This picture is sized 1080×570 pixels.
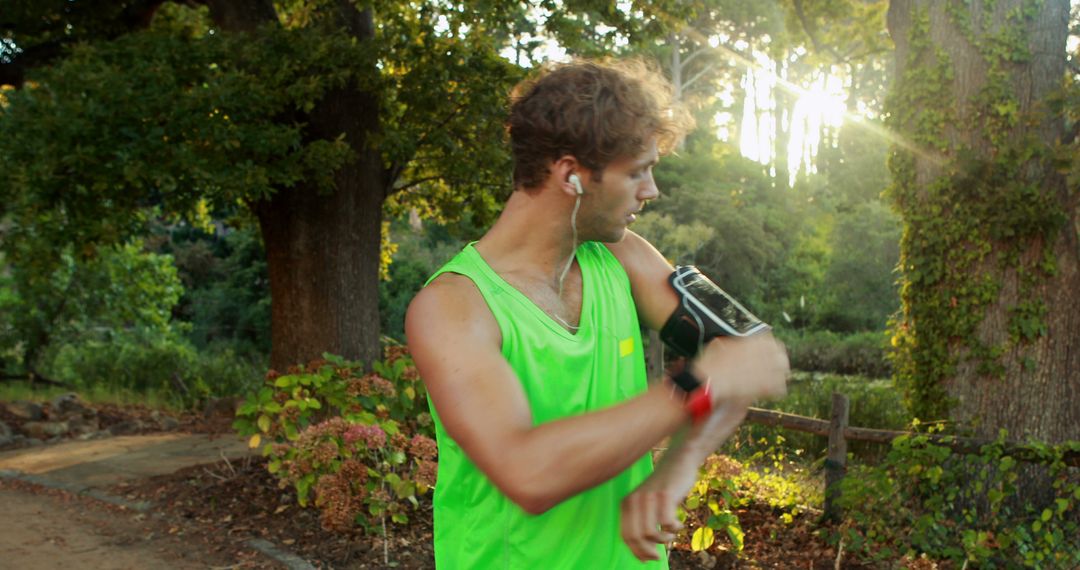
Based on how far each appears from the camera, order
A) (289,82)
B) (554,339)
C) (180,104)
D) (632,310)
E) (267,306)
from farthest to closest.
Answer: (267,306) → (289,82) → (180,104) → (632,310) → (554,339)

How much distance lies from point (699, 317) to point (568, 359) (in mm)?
205

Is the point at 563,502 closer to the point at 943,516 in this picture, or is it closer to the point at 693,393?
the point at 693,393

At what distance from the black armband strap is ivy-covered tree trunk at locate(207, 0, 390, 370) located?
845 cm

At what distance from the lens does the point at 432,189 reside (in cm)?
1335

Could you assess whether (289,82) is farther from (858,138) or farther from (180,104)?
(858,138)

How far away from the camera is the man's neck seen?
1697mm

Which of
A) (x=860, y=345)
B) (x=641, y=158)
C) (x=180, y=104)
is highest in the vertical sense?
(x=180, y=104)

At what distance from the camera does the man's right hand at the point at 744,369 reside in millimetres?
1415

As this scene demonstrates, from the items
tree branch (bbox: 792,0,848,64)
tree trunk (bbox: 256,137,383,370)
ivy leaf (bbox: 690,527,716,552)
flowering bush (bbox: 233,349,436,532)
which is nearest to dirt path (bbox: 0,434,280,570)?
flowering bush (bbox: 233,349,436,532)

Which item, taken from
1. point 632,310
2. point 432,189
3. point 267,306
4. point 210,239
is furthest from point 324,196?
point 210,239

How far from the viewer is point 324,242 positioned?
9898 mm

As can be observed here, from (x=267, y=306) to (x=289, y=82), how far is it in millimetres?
12146

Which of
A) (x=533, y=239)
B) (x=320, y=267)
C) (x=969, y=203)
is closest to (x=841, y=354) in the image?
(x=320, y=267)

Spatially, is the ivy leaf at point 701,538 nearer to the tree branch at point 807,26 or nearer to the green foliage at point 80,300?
the tree branch at point 807,26
